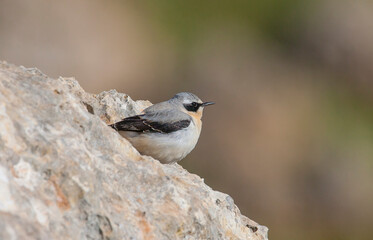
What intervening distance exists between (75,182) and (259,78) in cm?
1995

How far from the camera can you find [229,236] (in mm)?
6848

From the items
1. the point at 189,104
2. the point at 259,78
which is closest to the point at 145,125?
the point at 189,104

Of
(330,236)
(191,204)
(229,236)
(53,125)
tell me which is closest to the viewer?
(53,125)

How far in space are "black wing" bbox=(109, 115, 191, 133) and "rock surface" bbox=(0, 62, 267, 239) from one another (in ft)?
5.80

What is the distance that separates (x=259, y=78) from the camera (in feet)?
82.1

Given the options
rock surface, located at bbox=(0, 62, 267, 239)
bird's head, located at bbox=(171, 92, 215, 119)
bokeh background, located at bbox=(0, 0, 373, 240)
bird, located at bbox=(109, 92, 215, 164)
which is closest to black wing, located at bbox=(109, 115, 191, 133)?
bird, located at bbox=(109, 92, 215, 164)

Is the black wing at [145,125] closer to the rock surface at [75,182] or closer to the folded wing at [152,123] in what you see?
the folded wing at [152,123]

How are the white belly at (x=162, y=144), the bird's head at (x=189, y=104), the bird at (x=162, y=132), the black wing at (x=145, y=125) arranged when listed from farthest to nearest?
the bird's head at (x=189, y=104) → the white belly at (x=162, y=144) → the bird at (x=162, y=132) → the black wing at (x=145, y=125)

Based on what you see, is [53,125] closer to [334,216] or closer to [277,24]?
[334,216]

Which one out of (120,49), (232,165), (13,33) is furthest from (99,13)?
(232,165)

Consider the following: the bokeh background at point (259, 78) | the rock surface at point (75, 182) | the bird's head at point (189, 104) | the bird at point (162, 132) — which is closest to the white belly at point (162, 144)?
the bird at point (162, 132)

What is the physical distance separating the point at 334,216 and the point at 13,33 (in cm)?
1088

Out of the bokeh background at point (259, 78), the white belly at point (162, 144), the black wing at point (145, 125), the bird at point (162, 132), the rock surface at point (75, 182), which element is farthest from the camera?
the bokeh background at point (259, 78)

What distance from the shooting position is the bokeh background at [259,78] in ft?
67.9
